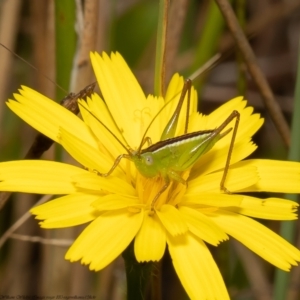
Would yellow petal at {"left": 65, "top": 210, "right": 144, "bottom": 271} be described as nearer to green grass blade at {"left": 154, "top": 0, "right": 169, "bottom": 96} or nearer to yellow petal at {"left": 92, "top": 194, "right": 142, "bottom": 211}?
yellow petal at {"left": 92, "top": 194, "right": 142, "bottom": 211}

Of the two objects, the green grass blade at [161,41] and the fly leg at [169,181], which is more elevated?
the green grass blade at [161,41]

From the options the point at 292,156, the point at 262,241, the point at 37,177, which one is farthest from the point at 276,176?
the point at 37,177

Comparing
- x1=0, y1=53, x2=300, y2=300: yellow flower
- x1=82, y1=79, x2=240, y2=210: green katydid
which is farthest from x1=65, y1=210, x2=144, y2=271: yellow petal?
x1=82, y1=79, x2=240, y2=210: green katydid

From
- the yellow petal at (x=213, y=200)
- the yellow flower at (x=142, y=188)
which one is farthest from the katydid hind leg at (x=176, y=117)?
the yellow petal at (x=213, y=200)

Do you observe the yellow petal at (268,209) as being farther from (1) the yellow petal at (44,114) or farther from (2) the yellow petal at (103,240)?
(1) the yellow petal at (44,114)

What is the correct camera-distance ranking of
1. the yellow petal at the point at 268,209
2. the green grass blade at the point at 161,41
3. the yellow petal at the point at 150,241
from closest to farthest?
the yellow petal at the point at 150,241 < the yellow petal at the point at 268,209 < the green grass blade at the point at 161,41

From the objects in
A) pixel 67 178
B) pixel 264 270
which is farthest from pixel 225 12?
pixel 264 270
